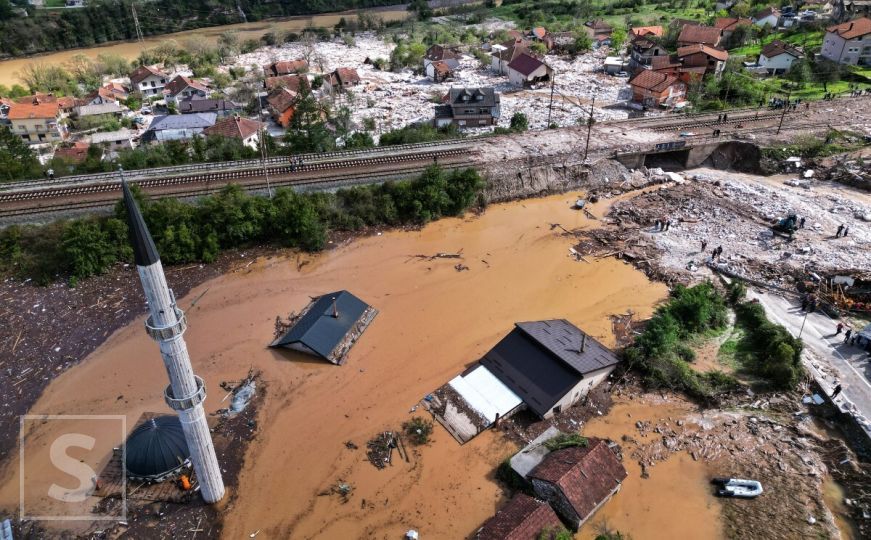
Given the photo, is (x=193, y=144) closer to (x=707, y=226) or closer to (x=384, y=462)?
(x=384, y=462)

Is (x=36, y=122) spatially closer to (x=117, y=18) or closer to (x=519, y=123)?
(x=519, y=123)

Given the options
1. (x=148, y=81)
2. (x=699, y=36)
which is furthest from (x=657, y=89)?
(x=148, y=81)

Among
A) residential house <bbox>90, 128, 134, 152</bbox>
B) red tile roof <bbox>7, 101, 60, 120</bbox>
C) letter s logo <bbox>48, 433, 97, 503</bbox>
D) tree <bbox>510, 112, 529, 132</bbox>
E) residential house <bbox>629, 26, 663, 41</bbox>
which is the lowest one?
letter s logo <bbox>48, 433, 97, 503</bbox>

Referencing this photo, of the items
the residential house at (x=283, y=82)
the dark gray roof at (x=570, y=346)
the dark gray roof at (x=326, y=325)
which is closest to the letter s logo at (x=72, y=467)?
the dark gray roof at (x=326, y=325)

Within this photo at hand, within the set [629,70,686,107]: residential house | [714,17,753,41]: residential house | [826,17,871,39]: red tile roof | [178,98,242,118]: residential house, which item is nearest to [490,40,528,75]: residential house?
[629,70,686,107]: residential house

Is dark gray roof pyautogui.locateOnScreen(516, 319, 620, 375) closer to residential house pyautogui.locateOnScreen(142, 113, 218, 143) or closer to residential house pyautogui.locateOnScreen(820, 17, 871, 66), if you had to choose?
residential house pyautogui.locateOnScreen(142, 113, 218, 143)

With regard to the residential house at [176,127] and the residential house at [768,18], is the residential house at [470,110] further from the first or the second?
the residential house at [768,18]

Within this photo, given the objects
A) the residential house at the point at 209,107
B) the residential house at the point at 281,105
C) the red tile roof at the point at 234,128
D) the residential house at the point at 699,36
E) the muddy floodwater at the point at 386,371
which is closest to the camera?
the muddy floodwater at the point at 386,371
